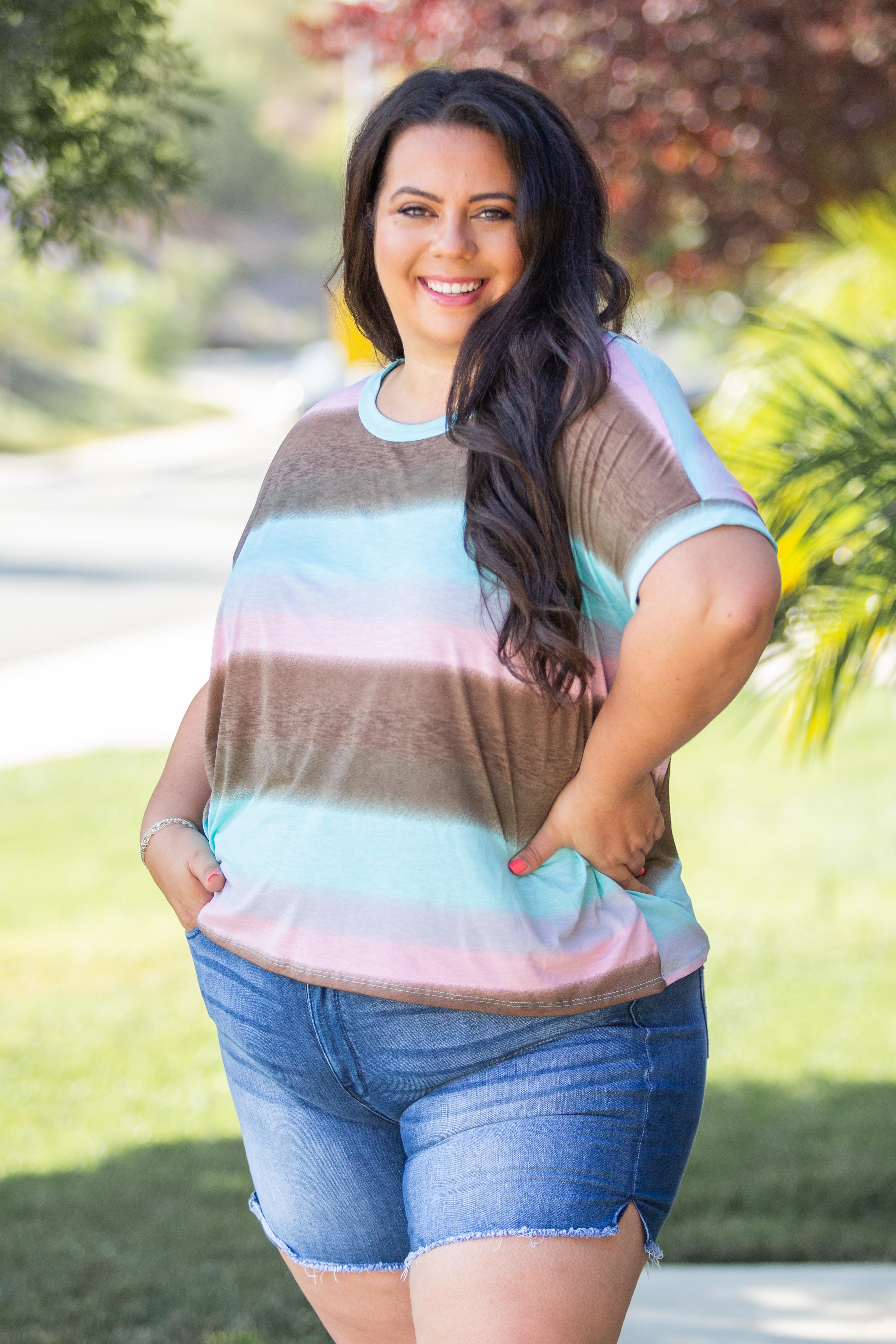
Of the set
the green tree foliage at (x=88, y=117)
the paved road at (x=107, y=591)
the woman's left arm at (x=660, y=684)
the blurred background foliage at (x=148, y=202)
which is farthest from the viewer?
the paved road at (x=107, y=591)

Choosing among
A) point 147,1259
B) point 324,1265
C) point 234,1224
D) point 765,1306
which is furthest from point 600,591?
point 234,1224

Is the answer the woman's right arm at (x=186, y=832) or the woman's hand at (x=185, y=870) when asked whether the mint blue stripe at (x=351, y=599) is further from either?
the woman's hand at (x=185, y=870)

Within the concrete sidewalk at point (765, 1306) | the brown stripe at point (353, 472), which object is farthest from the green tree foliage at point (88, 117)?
the concrete sidewalk at point (765, 1306)

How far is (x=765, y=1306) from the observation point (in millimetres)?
3035

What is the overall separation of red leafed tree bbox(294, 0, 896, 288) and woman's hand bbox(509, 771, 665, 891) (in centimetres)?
503

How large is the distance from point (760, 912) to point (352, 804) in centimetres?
476

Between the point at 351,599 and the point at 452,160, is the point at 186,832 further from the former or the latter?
the point at 452,160

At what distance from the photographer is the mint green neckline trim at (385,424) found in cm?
162

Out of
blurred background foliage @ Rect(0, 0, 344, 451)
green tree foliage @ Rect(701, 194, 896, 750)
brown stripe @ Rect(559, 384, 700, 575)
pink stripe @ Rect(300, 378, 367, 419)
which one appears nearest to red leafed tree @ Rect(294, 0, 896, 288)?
blurred background foliage @ Rect(0, 0, 344, 451)

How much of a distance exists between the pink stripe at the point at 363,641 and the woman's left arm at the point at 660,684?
0.42 feet

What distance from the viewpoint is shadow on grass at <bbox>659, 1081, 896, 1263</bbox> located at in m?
3.48

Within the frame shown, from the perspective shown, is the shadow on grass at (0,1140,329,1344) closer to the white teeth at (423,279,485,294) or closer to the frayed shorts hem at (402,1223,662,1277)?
the frayed shorts hem at (402,1223,662,1277)

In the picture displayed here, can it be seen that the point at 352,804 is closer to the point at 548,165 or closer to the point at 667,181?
the point at 548,165

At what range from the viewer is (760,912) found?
6.03 m
